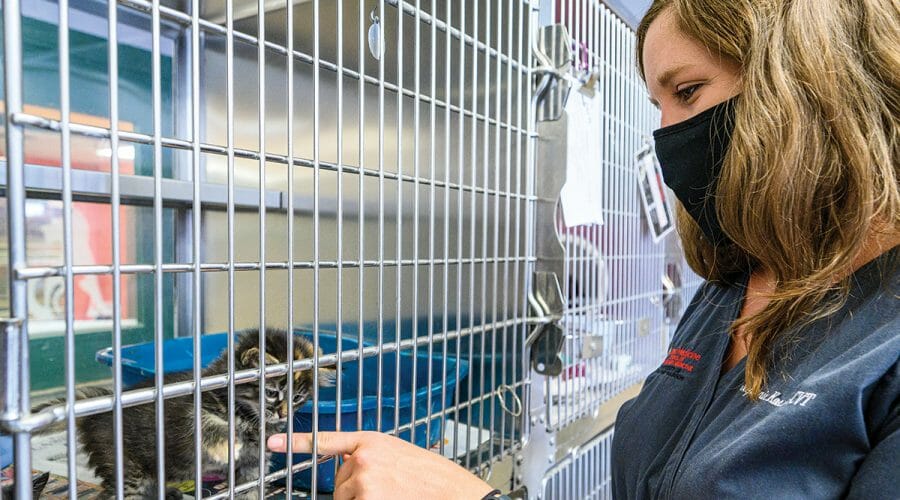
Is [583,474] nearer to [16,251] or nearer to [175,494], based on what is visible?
[175,494]

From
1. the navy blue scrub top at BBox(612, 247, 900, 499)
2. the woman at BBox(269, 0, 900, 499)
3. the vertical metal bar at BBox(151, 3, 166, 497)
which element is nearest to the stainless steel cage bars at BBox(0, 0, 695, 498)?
the vertical metal bar at BBox(151, 3, 166, 497)

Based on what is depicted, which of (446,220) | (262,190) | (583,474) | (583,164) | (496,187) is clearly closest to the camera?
(262,190)

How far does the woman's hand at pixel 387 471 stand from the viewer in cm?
53

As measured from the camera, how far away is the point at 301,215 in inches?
28.0

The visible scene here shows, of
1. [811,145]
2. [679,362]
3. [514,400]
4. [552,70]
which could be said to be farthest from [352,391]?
[811,145]

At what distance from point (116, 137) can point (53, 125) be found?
0.11 ft

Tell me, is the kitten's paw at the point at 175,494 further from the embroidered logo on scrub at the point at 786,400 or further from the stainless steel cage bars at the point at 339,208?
the embroidered logo on scrub at the point at 786,400

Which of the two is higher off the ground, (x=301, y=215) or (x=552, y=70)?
(x=552, y=70)

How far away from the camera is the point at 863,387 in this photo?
454mm

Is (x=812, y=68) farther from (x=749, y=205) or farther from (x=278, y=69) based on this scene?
(x=278, y=69)

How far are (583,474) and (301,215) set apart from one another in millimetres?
764

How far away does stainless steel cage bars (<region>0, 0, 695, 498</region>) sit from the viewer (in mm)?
529

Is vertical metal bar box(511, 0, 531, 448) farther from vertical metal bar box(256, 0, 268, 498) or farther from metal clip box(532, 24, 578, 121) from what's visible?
vertical metal bar box(256, 0, 268, 498)

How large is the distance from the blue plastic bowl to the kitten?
2.0 inches
